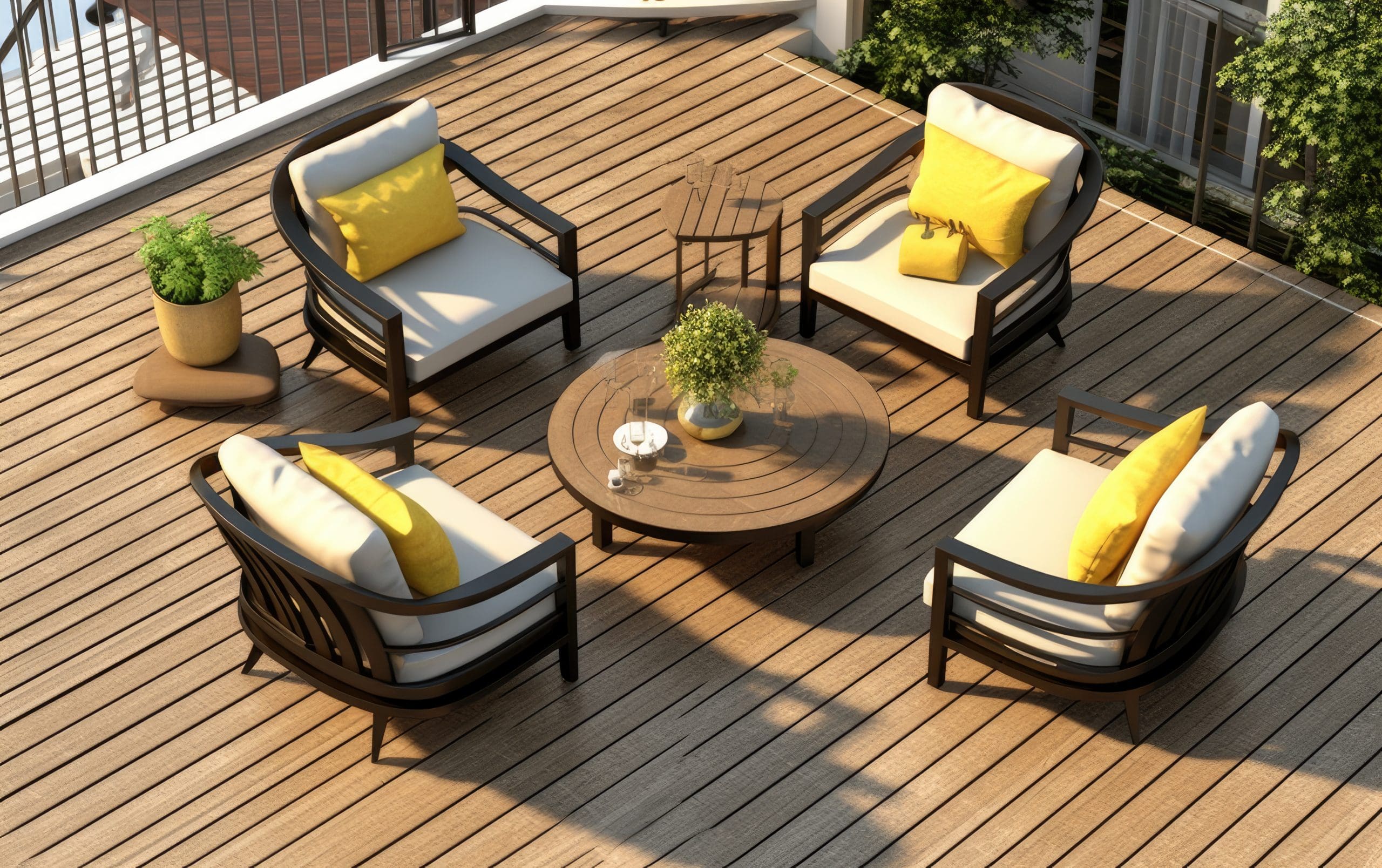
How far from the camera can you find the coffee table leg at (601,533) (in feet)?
19.6

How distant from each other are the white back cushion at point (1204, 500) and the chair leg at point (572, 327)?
8.91ft

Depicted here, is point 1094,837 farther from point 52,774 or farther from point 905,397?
point 52,774

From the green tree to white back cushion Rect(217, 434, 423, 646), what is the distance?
446 centimetres

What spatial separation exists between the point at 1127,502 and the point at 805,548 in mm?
1353

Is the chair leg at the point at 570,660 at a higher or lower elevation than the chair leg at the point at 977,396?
lower

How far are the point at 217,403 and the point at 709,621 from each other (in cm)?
226

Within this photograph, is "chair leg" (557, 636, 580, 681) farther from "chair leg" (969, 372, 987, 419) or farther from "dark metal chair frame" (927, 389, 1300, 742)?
"chair leg" (969, 372, 987, 419)

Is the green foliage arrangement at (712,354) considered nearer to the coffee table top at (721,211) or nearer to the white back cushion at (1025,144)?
the coffee table top at (721,211)

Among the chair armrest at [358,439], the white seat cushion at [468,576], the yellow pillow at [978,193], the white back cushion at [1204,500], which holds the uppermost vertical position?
the yellow pillow at [978,193]

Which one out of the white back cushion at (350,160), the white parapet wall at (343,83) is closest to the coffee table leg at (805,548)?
the white back cushion at (350,160)

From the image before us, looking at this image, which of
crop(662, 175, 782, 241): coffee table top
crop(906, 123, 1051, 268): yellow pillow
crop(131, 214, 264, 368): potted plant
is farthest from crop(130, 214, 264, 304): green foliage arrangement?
crop(906, 123, 1051, 268): yellow pillow

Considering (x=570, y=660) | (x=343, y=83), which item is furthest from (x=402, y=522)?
(x=343, y=83)

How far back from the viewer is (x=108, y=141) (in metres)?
10.8

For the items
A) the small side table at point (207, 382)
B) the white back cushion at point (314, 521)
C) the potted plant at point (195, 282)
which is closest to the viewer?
the white back cushion at point (314, 521)
